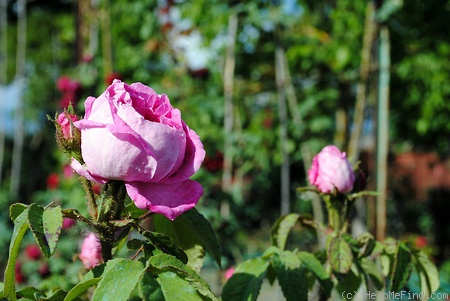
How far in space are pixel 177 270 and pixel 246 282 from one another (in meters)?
0.21

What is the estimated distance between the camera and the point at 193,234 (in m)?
0.70

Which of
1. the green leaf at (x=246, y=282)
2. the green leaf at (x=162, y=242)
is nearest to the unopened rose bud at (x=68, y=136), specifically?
the green leaf at (x=162, y=242)

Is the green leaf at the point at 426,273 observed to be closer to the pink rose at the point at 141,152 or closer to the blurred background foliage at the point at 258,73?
the pink rose at the point at 141,152

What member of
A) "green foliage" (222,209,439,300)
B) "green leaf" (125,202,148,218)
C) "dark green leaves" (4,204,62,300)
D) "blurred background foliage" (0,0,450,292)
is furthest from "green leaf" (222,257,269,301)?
"blurred background foliage" (0,0,450,292)

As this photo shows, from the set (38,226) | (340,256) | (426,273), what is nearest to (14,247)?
(38,226)

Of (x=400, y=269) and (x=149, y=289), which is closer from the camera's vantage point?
(x=149, y=289)

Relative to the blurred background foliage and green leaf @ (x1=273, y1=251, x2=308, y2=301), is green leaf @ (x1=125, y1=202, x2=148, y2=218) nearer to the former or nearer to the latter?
green leaf @ (x1=273, y1=251, x2=308, y2=301)

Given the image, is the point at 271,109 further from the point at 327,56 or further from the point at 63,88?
the point at 63,88

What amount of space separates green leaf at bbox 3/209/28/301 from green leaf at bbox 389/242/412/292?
43 cm

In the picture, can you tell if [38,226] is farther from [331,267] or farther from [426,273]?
[426,273]

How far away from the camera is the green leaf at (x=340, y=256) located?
733 mm

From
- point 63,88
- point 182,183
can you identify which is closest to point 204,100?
point 63,88

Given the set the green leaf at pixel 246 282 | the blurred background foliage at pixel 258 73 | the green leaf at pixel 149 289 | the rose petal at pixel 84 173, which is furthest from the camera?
the blurred background foliage at pixel 258 73

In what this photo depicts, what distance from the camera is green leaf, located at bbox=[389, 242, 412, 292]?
727 mm
